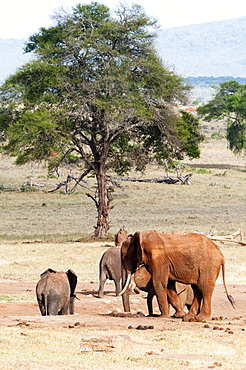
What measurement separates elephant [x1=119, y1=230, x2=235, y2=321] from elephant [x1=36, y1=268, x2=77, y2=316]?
1.03m

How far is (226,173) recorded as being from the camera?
2282 inches

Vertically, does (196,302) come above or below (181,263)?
below

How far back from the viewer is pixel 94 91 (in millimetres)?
25703

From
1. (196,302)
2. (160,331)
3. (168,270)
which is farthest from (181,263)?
(160,331)

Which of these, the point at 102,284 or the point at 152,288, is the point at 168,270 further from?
the point at 102,284

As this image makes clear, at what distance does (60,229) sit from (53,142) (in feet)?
18.0

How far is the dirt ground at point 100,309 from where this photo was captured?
9.96m

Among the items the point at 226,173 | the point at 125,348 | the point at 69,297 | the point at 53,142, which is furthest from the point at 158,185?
the point at 125,348

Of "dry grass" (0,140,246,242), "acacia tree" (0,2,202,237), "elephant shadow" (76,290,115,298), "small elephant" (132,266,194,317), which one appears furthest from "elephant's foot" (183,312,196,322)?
"dry grass" (0,140,246,242)

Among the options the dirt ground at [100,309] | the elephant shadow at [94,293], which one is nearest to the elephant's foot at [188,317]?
the dirt ground at [100,309]

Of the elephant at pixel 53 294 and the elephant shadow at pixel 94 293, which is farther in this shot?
the elephant shadow at pixel 94 293

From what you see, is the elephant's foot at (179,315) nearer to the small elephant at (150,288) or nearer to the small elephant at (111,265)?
the small elephant at (150,288)

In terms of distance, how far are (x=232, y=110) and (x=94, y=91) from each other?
45414mm

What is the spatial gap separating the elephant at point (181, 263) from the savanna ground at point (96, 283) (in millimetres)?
400
